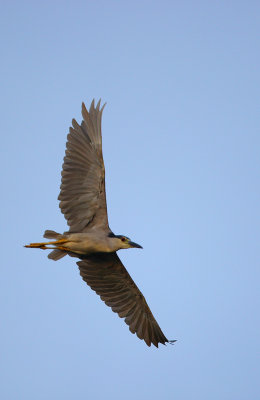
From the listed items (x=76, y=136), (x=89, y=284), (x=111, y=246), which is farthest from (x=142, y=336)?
(x=76, y=136)

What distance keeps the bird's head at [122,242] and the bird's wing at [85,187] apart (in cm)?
25

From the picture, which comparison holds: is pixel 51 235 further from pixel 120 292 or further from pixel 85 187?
pixel 120 292

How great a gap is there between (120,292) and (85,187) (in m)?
2.21

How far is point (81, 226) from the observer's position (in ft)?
34.0

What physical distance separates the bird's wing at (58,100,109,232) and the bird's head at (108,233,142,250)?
0.83ft

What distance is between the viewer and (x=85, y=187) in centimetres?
1033

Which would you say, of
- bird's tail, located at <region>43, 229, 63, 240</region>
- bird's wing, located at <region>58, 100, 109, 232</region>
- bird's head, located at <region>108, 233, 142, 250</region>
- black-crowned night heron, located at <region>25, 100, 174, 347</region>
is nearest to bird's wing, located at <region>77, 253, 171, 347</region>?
black-crowned night heron, located at <region>25, 100, 174, 347</region>

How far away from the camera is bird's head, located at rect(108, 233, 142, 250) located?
33.5 feet

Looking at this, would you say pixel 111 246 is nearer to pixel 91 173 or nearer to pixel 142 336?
pixel 91 173

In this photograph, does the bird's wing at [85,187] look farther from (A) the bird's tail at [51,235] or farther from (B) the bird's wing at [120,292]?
(B) the bird's wing at [120,292]

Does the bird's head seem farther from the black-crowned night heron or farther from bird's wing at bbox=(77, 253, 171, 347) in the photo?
bird's wing at bbox=(77, 253, 171, 347)

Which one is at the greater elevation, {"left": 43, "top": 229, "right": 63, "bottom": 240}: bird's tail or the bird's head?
{"left": 43, "top": 229, "right": 63, "bottom": 240}: bird's tail

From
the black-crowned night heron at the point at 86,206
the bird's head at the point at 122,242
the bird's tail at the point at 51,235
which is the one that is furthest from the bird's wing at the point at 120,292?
the bird's tail at the point at 51,235

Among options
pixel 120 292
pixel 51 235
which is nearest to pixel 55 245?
pixel 51 235
